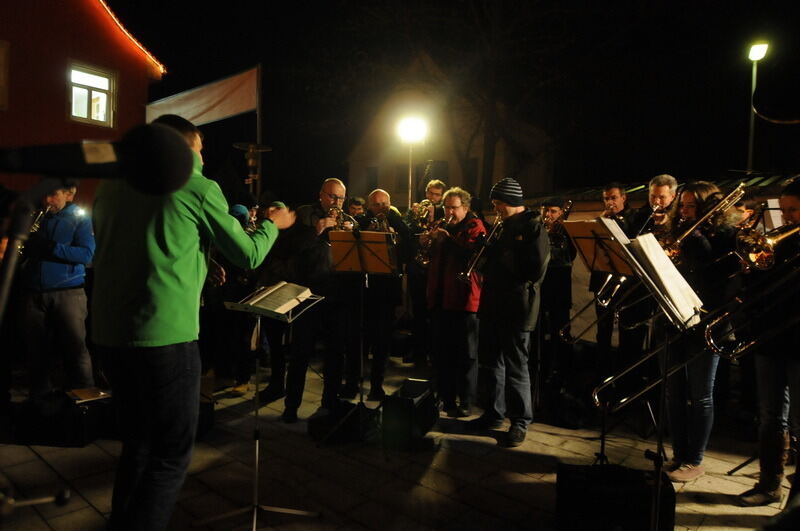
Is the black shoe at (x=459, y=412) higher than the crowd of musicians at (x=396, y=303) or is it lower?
lower

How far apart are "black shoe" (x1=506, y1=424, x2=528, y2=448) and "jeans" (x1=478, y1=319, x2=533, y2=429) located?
4 centimetres

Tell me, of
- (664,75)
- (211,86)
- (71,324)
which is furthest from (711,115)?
(71,324)

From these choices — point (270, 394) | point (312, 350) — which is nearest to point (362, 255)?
point (312, 350)

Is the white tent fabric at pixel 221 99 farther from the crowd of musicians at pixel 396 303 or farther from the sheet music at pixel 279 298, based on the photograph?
the sheet music at pixel 279 298

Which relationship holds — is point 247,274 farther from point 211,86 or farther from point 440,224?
point 211,86

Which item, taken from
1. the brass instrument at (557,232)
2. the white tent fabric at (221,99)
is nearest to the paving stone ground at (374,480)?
the brass instrument at (557,232)

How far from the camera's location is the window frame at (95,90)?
15.6 m

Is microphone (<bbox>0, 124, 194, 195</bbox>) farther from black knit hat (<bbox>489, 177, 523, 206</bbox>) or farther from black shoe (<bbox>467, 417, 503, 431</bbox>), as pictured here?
black shoe (<bbox>467, 417, 503, 431</bbox>)

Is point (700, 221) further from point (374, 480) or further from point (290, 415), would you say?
point (290, 415)

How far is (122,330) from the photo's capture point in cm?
242

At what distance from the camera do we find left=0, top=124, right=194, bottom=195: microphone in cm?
122

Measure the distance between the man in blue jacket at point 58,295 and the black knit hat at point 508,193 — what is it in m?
3.87

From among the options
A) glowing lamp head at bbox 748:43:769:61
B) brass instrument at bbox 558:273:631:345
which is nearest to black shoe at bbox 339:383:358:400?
brass instrument at bbox 558:273:631:345

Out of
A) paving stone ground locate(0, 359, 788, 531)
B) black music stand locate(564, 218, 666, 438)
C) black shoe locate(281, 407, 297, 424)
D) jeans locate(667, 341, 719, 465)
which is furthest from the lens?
black shoe locate(281, 407, 297, 424)
